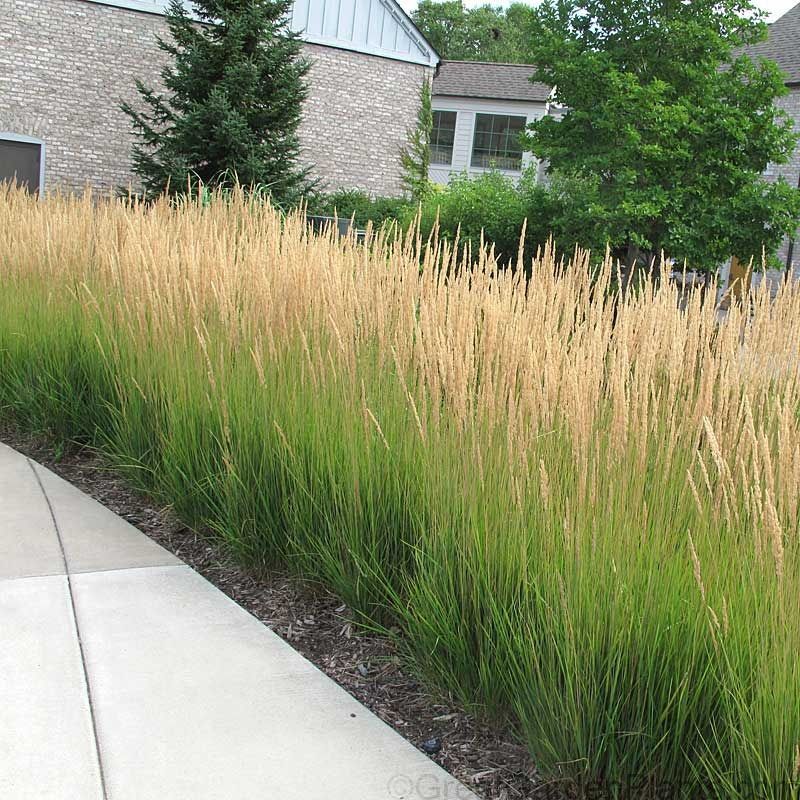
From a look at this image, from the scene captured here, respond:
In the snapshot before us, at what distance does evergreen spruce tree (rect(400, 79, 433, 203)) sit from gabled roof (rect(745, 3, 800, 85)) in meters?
10.8

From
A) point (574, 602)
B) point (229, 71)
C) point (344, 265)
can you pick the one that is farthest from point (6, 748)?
point (229, 71)

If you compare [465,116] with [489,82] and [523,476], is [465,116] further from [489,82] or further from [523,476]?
[523,476]

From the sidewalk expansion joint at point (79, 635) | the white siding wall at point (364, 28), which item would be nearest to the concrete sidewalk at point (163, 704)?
the sidewalk expansion joint at point (79, 635)

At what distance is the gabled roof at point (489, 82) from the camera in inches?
1282

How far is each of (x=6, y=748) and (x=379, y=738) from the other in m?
0.94

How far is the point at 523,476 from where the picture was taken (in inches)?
90.3

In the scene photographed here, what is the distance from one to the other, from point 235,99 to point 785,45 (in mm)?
20490

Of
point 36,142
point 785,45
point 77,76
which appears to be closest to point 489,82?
point 785,45

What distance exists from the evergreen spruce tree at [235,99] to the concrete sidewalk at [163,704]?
45.0 ft

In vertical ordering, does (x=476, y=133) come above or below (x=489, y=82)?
below

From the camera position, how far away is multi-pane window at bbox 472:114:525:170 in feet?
108

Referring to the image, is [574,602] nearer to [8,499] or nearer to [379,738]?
[379,738]

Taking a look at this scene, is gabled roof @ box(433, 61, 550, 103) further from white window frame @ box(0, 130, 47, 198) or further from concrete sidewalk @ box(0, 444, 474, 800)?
concrete sidewalk @ box(0, 444, 474, 800)

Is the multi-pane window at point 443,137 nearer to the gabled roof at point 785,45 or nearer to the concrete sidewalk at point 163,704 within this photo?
the gabled roof at point 785,45
